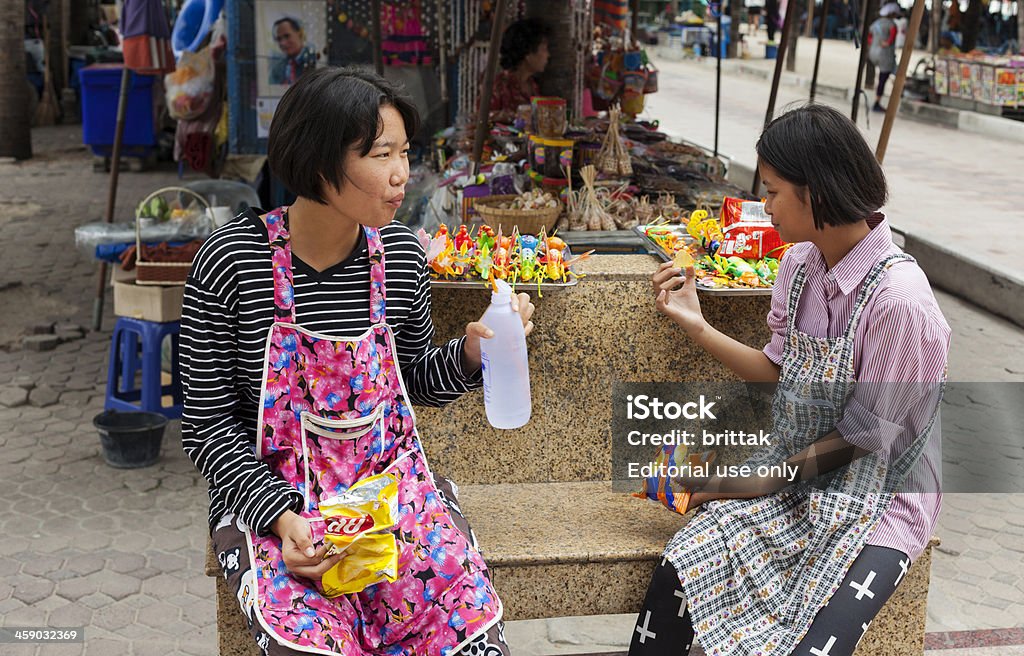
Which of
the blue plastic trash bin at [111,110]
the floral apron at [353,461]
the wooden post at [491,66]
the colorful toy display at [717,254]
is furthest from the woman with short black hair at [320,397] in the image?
the blue plastic trash bin at [111,110]

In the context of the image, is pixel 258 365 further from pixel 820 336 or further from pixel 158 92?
pixel 158 92

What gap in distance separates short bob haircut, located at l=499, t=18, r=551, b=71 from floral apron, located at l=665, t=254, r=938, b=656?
5.09 m

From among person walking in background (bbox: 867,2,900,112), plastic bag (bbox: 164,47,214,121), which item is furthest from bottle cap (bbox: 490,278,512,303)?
person walking in background (bbox: 867,2,900,112)

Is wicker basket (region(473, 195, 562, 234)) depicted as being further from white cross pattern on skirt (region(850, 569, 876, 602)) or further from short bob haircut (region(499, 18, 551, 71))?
short bob haircut (region(499, 18, 551, 71))

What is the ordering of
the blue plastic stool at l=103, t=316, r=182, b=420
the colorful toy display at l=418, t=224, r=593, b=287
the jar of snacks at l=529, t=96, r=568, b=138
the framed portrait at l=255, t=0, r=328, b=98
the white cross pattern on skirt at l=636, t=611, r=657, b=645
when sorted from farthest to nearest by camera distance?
the framed portrait at l=255, t=0, r=328, b=98 → the jar of snacks at l=529, t=96, r=568, b=138 → the blue plastic stool at l=103, t=316, r=182, b=420 → the colorful toy display at l=418, t=224, r=593, b=287 → the white cross pattern on skirt at l=636, t=611, r=657, b=645

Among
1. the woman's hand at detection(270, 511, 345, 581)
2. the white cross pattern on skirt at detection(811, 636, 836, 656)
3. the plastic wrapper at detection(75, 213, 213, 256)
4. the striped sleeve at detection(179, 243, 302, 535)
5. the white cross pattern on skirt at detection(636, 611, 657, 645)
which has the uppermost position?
the striped sleeve at detection(179, 243, 302, 535)

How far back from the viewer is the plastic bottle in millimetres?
2180

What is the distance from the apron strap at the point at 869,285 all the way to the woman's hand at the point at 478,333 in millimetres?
666

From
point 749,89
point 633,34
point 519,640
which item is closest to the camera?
point 519,640

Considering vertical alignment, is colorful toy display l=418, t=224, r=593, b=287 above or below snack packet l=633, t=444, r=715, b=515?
above

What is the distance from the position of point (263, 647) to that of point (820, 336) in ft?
4.28

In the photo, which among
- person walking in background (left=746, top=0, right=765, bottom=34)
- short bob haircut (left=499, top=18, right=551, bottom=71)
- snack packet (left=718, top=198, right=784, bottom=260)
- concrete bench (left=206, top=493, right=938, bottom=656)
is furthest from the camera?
person walking in background (left=746, top=0, right=765, bottom=34)

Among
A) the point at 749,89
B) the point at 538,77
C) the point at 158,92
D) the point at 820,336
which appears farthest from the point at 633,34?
the point at 749,89

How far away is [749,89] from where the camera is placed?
73.2ft
